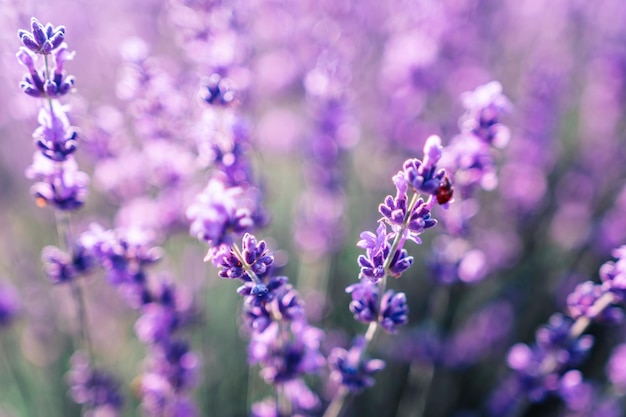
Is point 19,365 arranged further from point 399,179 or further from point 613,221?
point 613,221

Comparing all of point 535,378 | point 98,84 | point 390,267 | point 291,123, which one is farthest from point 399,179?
point 98,84

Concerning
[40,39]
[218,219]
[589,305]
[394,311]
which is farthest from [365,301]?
[40,39]

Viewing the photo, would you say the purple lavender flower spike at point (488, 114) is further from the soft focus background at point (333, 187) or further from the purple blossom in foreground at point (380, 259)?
the purple blossom in foreground at point (380, 259)

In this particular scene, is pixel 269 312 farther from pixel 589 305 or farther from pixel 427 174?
pixel 589 305

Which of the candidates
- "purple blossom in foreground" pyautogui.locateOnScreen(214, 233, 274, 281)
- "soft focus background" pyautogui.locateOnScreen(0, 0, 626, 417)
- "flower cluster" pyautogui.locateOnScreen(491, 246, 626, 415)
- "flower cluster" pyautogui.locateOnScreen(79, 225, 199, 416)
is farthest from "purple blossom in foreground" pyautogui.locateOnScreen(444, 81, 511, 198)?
"flower cluster" pyautogui.locateOnScreen(79, 225, 199, 416)

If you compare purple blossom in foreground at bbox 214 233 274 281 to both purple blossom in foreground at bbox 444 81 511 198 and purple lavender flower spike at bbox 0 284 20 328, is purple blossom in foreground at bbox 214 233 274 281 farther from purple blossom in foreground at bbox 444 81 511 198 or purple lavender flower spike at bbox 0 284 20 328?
purple lavender flower spike at bbox 0 284 20 328

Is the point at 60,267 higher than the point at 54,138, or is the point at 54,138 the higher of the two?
the point at 54,138
